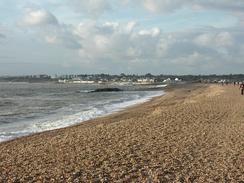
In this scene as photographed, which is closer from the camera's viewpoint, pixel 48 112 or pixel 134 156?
pixel 134 156

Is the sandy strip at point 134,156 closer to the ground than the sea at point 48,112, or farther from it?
farther from it

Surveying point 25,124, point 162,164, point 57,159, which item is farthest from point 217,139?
point 25,124

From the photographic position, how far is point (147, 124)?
20.6 m

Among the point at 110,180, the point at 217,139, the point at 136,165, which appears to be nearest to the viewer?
the point at 110,180

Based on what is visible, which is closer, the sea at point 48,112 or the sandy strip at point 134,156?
the sandy strip at point 134,156

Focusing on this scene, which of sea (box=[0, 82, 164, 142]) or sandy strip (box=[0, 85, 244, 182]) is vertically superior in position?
sandy strip (box=[0, 85, 244, 182])

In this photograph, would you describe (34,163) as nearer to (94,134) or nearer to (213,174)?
(213,174)

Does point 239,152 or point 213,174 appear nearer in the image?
point 213,174

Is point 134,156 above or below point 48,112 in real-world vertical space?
above

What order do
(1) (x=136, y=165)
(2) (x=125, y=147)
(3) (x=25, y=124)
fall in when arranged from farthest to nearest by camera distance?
(3) (x=25, y=124)
(2) (x=125, y=147)
(1) (x=136, y=165)

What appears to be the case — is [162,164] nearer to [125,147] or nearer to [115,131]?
[125,147]

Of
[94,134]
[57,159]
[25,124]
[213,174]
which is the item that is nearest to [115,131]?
[94,134]

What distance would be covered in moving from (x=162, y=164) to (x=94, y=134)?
22.5 feet

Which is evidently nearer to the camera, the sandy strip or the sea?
the sandy strip
